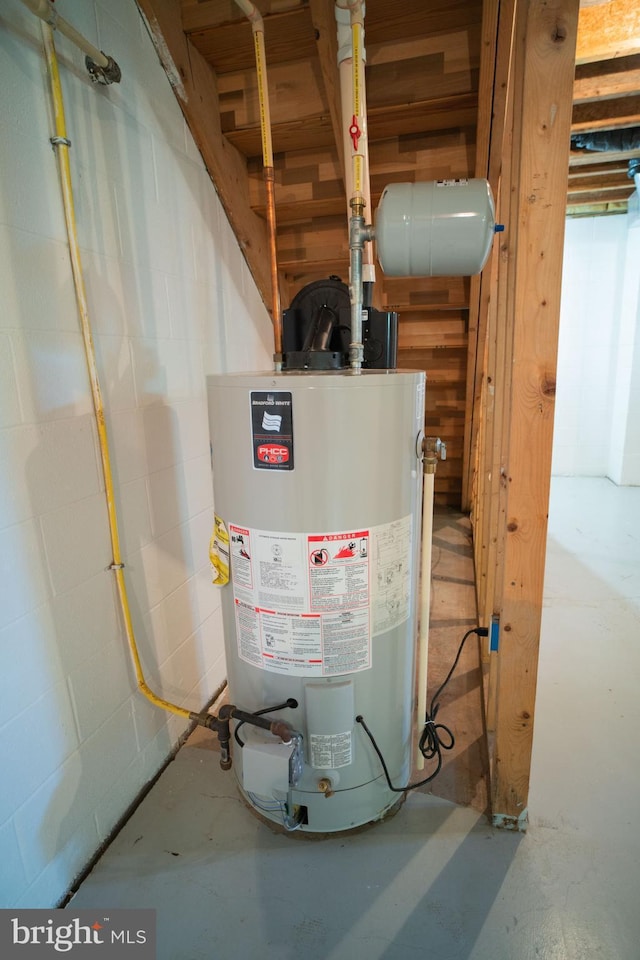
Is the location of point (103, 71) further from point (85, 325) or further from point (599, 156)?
point (599, 156)

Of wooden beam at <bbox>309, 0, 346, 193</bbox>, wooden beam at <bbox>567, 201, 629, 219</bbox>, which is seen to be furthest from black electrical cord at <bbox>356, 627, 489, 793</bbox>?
wooden beam at <bbox>567, 201, 629, 219</bbox>

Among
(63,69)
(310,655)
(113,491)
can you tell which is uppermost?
(63,69)

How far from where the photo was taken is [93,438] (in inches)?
45.9

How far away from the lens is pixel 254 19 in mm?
1283

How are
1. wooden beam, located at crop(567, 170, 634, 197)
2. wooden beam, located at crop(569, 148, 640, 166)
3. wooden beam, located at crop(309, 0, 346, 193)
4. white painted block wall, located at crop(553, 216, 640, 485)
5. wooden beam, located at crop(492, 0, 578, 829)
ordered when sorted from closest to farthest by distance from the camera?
wooden beam, located at crop(492, 0, 578, 829), wooden beam, located at crop(309, 0, 346, 193), wooden beam, located at crop(569, 148, 640, 166), wooden beam, located at crop(567, 170, 634, 197), white painted block wall, located at crop(553, 216, 640, 485)

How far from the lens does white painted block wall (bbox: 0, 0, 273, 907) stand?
0.97 meters

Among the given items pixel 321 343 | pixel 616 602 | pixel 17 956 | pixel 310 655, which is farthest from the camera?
pixel 616 602

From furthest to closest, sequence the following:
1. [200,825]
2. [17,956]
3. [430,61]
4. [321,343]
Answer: [430,61] → [200,825] → [321,343] → [17,956]

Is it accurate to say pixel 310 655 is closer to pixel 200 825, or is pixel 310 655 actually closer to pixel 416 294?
pixel 200 825

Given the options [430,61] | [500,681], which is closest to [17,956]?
[500,681]

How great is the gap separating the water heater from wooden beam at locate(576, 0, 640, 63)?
2.31 m

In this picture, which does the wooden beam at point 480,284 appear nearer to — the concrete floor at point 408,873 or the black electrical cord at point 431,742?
the black electrical cord at point 431,742

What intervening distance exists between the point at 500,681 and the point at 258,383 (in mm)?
982

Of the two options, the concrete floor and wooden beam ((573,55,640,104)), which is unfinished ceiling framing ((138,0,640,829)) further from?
the concrete floor
